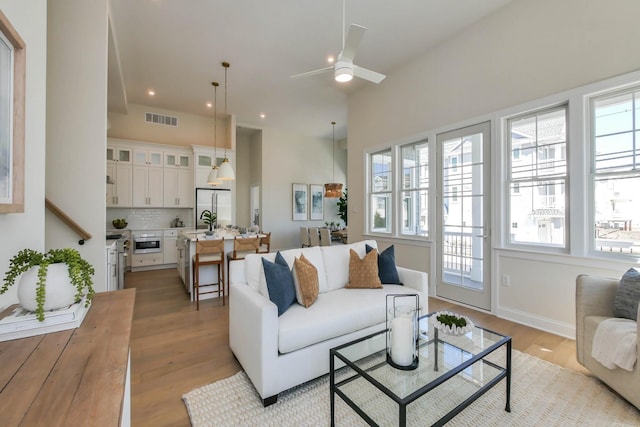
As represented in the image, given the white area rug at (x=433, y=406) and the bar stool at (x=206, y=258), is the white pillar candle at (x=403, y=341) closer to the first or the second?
the white area rug at (x=433, y=406)

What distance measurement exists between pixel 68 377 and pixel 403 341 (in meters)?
1.46

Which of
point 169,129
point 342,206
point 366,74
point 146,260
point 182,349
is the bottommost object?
point 182,349

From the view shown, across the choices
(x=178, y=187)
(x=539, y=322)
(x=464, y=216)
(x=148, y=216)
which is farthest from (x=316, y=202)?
(x=539, y=322)

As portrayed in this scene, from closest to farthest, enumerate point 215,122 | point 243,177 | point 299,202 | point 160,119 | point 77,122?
point 77,122 → point 160,119 → point 215,122 → point 299,202 → point 243,177

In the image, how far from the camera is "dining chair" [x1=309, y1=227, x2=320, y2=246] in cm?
696

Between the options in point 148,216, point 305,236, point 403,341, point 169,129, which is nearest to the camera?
point 403,341

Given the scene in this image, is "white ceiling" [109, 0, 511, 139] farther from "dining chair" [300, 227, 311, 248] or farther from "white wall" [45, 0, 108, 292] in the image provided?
"dining chair" [300, 227, 311, 248]

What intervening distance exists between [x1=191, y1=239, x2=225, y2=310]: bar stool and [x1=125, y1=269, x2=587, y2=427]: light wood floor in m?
0.24

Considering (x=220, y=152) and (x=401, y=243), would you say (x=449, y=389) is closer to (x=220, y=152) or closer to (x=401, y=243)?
(x=401, y=243)

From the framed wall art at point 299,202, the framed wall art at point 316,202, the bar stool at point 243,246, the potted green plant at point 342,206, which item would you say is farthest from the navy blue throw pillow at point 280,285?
the potted green plant at point 342,206

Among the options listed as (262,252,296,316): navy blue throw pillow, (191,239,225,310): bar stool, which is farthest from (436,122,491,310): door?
(191,239,225,310): bar stool

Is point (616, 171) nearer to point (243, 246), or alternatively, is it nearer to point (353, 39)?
point (353, 39)

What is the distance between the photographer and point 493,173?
339 centimetres

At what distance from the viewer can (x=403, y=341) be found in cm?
158
